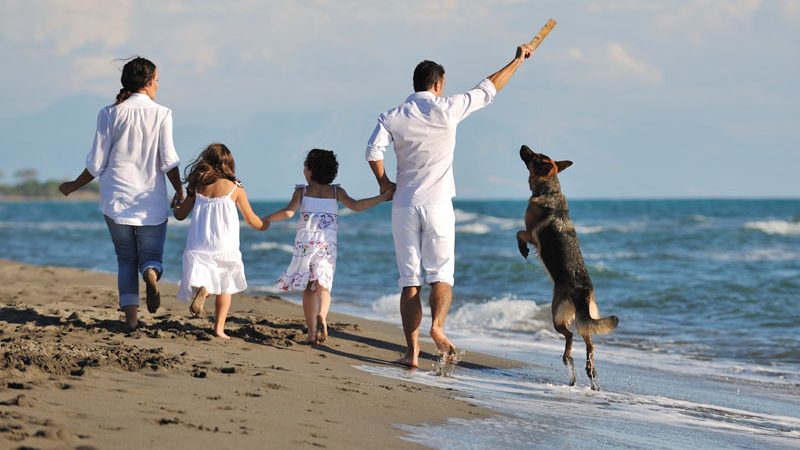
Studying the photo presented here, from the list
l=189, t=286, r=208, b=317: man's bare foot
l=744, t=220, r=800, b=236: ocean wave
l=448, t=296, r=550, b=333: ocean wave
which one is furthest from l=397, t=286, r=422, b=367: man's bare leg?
l=744, t=220, r=800, b=236: ocean wave

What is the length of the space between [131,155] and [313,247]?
59.8 inches

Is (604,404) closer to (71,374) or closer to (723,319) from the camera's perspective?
(71,374)

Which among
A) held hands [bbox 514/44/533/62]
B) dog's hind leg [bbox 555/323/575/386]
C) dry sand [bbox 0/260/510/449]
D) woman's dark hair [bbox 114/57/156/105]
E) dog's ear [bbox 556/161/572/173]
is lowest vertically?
dry sand [bbox 0/260/510/449]

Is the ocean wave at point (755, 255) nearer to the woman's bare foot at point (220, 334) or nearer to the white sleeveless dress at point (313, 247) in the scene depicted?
the white sleeveless dress at point (313, 247)

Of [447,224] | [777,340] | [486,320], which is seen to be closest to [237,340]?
[447,224]

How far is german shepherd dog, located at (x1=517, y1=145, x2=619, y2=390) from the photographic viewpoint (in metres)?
6.61

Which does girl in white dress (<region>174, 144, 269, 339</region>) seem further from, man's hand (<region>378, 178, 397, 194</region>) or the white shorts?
the white shorts

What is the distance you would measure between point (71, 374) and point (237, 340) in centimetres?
211

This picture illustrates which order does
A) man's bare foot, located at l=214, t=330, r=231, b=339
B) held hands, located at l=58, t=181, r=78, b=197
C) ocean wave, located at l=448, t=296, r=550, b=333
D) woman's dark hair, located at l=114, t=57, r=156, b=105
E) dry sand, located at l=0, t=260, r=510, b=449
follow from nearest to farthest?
1. dry sand, located at l=0, t=260, r=510, b=449
2. woman's dark hair, located at l=114, t=57, r=156, b=105
3. held hands, located at l=58, t=181, r=78, b=197
4. man's bare foot, located at l=214, t=330, r=231, b=339
5. ocean wave, located at l=448, t=296, r=550, b=333

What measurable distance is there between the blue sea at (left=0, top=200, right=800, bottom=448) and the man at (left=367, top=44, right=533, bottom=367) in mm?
664

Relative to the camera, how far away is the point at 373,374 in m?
6.15

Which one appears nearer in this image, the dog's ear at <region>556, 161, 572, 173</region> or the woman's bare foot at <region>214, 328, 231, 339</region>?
the woman's bare foot at <region>214, 328, 231, 339</region>

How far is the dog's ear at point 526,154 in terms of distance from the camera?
7020mm

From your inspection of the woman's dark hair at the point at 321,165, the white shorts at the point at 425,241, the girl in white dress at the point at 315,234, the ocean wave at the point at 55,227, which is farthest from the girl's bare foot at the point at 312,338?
the ocean wave at the point at 55,227
